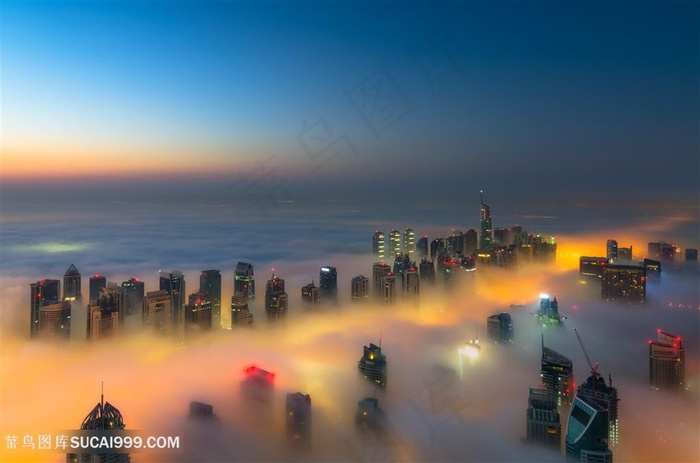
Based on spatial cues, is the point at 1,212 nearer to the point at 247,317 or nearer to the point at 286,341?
the point at 247,317

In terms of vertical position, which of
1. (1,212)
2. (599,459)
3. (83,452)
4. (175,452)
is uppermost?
(1,212)

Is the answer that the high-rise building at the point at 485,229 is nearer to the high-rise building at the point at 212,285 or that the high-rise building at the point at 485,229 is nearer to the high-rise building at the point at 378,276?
the high-rise building at the point at 378,276

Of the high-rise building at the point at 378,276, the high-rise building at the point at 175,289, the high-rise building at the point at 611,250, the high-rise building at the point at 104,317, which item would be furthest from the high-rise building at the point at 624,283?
the high-rise building at the point at 104,317

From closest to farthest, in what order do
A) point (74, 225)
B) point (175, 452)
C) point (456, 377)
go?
point (175, 452) → point (456, 377) → point (74, 225)

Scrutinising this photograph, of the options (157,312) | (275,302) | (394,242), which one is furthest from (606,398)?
(394,242)

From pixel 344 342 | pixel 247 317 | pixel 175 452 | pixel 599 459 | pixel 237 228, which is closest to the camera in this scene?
pixel 175 452

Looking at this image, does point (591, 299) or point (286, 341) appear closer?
point (286, 341)

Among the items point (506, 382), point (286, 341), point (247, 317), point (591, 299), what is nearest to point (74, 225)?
point (247, 317)
